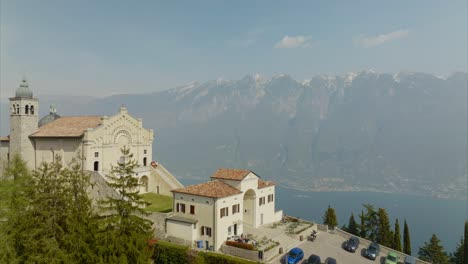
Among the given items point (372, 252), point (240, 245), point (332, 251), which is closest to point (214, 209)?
point (240, 245)

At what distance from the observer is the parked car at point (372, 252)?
1606 inches

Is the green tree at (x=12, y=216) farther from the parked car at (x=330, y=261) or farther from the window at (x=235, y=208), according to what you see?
the parked car at (x=330, y=261)

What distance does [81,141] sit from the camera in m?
52.2

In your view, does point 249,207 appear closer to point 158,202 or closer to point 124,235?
point 158,202

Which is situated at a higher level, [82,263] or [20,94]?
[20,94]

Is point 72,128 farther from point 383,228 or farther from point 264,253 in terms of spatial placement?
point 383,228

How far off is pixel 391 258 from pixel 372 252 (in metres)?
2.09

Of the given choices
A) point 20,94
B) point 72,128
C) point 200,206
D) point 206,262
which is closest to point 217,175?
point 200,206

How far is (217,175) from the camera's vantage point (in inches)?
1865

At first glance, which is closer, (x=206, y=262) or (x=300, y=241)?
(x=206, y=262)

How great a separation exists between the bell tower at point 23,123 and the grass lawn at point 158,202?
2008 centimetres

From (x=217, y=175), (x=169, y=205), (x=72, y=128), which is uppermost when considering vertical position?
(x=72, y=128)

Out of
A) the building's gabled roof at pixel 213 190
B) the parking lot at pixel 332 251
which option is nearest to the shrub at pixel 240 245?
the parking lot at pixel 332 251

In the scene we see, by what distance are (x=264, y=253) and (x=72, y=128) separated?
36.4 meters
